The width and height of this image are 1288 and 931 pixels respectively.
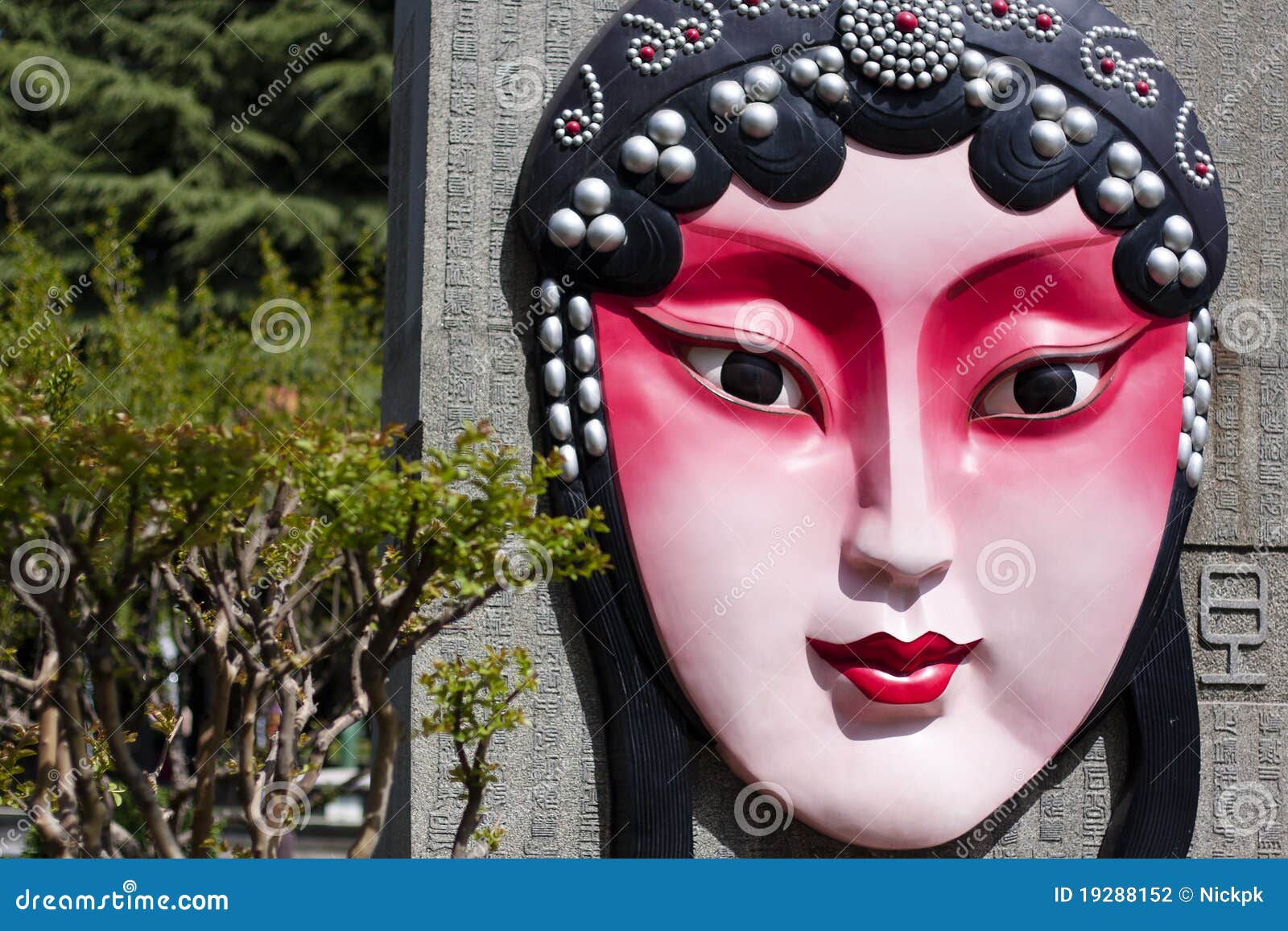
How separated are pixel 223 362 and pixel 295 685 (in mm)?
8152

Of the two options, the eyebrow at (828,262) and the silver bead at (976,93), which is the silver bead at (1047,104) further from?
the eyebrow at (828,262)

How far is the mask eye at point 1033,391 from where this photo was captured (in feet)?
18.0

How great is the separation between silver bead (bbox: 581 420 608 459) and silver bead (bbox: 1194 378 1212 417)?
98.3 inches

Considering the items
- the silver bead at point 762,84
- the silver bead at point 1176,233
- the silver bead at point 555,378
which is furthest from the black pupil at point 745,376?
the silver bead at point 1176,233

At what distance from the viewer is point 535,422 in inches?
210

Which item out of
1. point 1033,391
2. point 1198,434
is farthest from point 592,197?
point 1198,434

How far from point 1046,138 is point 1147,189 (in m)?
0.49

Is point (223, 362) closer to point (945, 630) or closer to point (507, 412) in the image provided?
point (507, 412)

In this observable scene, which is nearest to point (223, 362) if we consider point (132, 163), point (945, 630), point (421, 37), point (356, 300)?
point (356, 300)

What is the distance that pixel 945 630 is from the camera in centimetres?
535

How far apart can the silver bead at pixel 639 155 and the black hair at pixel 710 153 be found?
25mm

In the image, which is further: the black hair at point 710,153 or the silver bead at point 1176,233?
the silver bead at point 1176,233

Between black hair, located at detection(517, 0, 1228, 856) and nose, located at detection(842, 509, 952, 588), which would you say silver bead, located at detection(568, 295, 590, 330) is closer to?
black hair, located at detection(517, 0, 1228, 856)

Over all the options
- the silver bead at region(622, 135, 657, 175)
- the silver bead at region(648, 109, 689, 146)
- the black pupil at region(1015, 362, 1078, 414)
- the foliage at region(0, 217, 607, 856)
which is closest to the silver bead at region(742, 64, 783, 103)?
the silver bead at region(648, 109, 689, 146)
